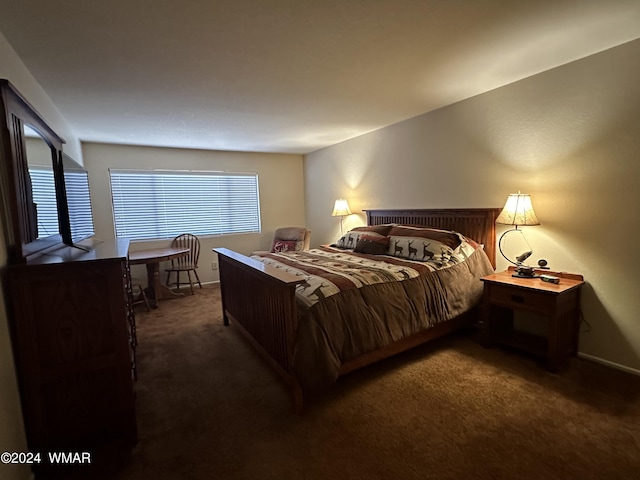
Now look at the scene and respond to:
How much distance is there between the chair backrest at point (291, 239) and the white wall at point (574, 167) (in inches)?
93.4

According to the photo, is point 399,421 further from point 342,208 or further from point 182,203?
point 182,203

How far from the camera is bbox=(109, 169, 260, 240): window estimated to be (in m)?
4.69

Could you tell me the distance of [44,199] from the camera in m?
1.89

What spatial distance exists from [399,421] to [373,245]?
1822mm

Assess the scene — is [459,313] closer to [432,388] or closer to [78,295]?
[432,388]

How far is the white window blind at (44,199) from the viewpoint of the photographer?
5.79 ft

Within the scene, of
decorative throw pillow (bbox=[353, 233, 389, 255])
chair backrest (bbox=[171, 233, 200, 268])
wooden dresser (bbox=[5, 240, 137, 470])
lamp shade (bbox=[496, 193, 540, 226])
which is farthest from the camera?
chair backrest (bbox=[171, 233, 200, 268])

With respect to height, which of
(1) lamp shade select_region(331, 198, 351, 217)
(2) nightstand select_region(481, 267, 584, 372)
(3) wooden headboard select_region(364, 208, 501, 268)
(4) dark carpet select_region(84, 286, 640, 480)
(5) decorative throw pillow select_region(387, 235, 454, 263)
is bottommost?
(4) dark carpet select_region(84, 286, 640, 480)

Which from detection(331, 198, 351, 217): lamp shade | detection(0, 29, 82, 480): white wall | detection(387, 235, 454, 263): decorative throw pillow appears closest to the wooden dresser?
detection(0, 29, 82, 480): white wall

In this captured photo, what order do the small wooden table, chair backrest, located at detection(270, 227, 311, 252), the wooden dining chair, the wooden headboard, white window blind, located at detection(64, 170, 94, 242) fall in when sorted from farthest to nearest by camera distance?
chair backrest, located at detection(270, 227, 311, 252)
the wooden dining chair
the small wooden table
the wooden headboard
white window blind, located at detection(64, 170, 94, 242)

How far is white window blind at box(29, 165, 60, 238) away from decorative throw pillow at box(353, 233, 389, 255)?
104 inches

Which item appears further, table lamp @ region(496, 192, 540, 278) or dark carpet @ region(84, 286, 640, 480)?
table lamp @ region(496, 192, 540, 278)

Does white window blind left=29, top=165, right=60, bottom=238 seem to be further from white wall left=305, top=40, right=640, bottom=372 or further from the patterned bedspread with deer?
white wall left=305, top=40, right=640, bottom=372

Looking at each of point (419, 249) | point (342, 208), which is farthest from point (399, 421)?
point (342, 208)
